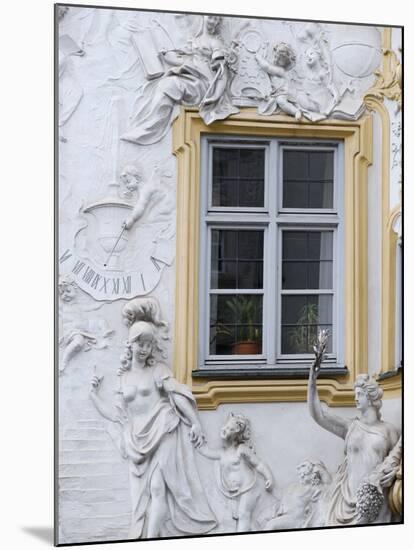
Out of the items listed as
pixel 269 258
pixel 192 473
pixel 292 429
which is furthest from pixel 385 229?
pixel 192 473

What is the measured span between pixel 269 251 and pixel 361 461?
137 centimetres

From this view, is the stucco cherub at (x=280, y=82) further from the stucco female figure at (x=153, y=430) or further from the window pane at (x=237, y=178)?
the stucco female figure at (x=153, y=430)

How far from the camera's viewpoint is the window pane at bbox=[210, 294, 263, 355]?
305 inches

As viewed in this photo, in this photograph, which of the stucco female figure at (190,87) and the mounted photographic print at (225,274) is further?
the stucco female figure at (190,87)

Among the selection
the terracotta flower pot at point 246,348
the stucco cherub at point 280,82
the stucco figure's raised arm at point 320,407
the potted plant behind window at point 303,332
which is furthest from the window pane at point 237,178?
the stucco figure's raised arm at point 320,407

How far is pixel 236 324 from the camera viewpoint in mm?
7766

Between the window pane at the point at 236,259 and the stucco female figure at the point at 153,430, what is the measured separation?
456 millimetres

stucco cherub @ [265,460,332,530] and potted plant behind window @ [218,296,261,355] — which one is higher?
potted plant behind window @ [218,296,261,355]

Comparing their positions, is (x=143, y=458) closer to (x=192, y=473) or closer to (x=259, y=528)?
(x=192, y=473)

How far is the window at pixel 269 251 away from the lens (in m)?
7.74

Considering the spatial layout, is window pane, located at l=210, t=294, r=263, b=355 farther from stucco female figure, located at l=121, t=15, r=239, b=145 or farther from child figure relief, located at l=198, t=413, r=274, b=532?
stucco female figure, located at l=121, t=15, r=239, b=145

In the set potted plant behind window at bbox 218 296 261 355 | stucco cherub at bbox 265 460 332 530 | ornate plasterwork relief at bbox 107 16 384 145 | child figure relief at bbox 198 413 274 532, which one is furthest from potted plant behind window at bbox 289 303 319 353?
ornate plasterwork relief at bbox 107 16 384 145

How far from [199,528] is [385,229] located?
2088mm

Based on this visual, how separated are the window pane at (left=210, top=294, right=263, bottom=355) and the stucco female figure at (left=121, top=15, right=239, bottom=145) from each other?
1036 mm
